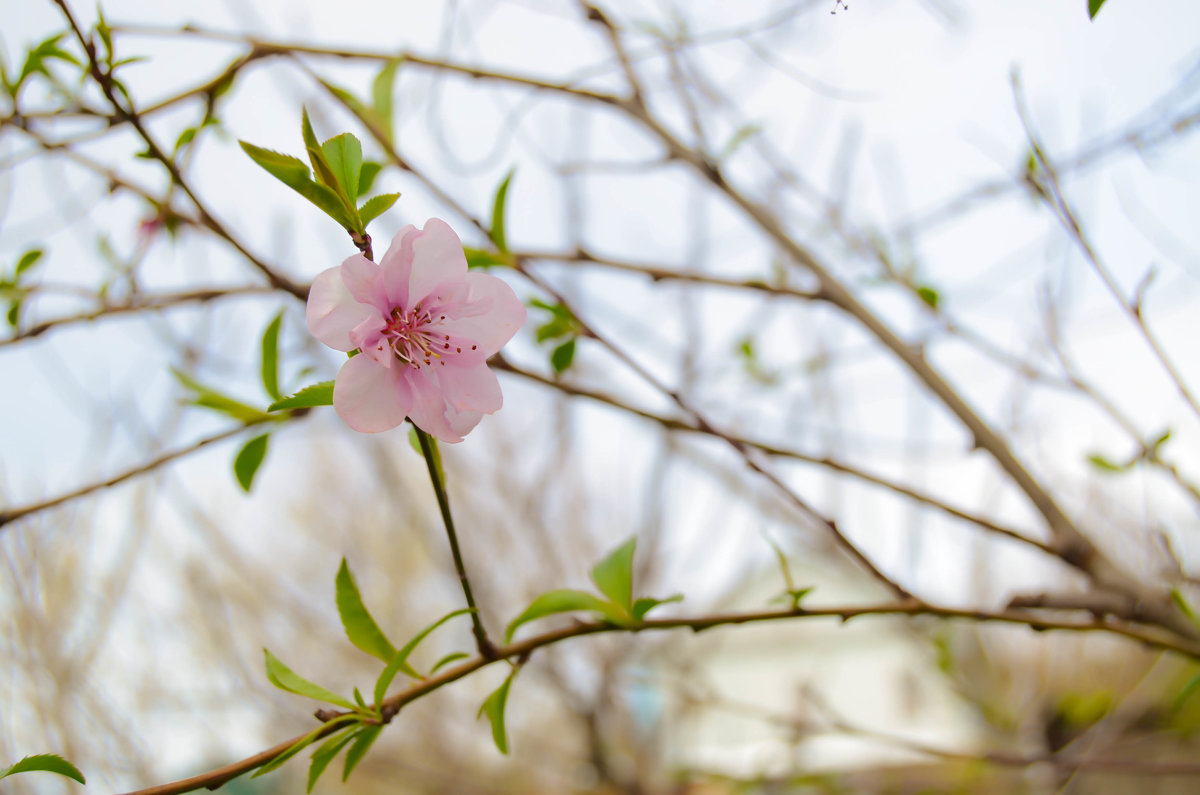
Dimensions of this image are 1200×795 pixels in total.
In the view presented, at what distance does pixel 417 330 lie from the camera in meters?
0.48

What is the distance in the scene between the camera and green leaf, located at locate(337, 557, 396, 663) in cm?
48

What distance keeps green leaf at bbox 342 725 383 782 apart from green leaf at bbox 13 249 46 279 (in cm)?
66

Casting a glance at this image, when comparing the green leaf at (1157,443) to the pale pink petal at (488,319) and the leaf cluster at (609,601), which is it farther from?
the pale pink petal at (488,319)

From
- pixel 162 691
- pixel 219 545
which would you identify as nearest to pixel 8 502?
pixel 219 545

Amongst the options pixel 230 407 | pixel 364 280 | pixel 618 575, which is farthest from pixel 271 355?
pixel 618 575

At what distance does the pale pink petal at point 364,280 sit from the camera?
0.42 meters

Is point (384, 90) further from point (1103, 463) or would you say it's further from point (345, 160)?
point (1103, 463)

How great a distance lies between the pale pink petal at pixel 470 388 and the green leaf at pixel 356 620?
119 mm

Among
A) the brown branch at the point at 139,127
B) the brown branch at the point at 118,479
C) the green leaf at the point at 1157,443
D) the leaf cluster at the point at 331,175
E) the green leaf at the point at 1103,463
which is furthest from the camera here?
the green leaf at the point at 1103,463

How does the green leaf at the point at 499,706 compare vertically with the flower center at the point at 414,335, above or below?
below

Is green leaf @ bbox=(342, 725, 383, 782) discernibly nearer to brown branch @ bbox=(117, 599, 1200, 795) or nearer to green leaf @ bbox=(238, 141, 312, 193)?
brown branch @ bbox=(117, 599, 1200, 795)

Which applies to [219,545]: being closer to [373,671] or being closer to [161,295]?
[373,671]

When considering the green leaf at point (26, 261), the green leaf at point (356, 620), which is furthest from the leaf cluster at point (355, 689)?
the green leaf at point (26, 261)

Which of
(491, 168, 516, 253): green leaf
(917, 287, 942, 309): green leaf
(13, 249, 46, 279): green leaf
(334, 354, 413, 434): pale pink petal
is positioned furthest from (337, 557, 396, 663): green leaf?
(917, 287, 942, 309): green leaf
